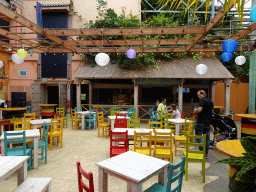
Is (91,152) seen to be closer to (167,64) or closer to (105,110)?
(105,110)

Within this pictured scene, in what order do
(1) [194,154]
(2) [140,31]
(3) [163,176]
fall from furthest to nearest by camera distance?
(2) [140,31]
(1) [194,154]
(3) [163,176]

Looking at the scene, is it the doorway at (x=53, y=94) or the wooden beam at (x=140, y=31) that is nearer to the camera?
the wooden beam at (x=140, y=31)

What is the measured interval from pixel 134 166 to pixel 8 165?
6.42ft

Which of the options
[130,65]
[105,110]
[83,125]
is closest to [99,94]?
[105,110]

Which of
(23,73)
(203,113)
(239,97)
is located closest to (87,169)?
(203,113)

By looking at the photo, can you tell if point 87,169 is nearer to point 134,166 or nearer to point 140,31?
point 134,166

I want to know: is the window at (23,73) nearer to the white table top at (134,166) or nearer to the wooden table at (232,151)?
the white table top at (134,166)

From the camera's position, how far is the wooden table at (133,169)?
2.42 metres

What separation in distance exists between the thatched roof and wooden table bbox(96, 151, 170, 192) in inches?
320

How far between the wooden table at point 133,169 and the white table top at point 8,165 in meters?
1.27

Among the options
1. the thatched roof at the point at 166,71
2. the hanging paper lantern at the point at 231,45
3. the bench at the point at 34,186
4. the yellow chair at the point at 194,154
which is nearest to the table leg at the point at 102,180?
the bench at the point at 34,186

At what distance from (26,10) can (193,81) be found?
561 inches

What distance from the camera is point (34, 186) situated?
9.11 feet

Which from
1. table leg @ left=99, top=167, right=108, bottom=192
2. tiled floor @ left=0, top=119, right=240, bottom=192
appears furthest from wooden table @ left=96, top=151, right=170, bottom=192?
tiled floor @ left=0, top=119, right=240, bottom=192
